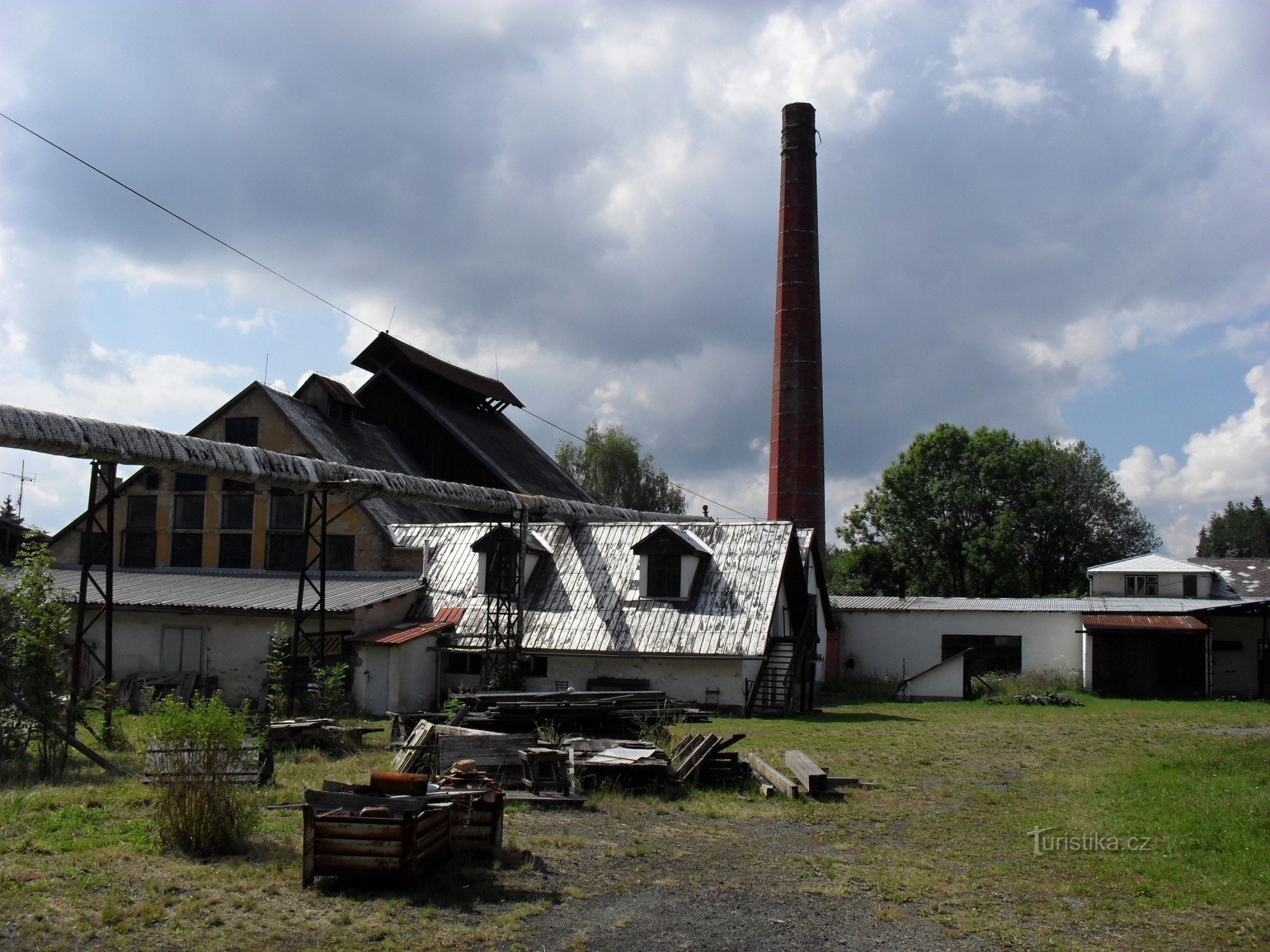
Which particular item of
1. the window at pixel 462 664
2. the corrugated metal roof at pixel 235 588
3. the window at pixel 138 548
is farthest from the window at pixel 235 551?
the window at pixel 462 664

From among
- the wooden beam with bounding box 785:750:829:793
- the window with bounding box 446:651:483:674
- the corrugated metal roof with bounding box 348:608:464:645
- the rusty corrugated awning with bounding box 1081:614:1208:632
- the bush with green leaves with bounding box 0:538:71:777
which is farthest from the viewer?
the rusty corrugated awning with bounding box 1081:614:1208:632

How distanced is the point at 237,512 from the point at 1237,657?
33295mm

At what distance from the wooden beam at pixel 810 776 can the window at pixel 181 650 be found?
1738cm

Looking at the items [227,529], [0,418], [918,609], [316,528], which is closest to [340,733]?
[0,418]

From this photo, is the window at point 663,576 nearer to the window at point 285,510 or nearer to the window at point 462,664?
the window at point 462,664

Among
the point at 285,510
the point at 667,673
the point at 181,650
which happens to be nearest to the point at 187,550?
the point at 285,510

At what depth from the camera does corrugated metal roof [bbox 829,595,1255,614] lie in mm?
36816

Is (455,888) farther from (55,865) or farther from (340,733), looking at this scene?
(340,733)

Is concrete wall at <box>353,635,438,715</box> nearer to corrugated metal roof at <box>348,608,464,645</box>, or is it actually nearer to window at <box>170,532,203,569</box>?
corrugated metal roof at <box>348,608,464,645</box>

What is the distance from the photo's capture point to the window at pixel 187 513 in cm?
3142

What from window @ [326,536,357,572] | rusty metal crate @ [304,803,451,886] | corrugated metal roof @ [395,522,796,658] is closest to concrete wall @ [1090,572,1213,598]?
corrugated metal roof @ [395,522,796,658]

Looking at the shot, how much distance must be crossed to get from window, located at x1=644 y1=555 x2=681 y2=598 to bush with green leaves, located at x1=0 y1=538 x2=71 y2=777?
15102 millimetres

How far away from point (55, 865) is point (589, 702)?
9.65 m

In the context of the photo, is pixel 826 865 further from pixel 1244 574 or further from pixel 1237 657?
pixel 1244 574
